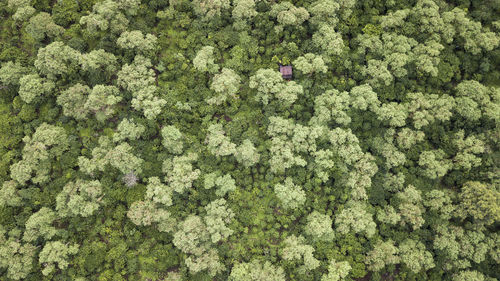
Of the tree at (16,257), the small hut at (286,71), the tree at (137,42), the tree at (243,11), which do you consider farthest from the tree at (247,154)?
the tree at (16,257)

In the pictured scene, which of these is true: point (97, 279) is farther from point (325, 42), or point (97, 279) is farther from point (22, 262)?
point (325, 42)

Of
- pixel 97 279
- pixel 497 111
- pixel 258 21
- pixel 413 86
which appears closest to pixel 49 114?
pixel 97 279

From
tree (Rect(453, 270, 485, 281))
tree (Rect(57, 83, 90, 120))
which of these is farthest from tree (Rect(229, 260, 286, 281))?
tree (Rect(57, 83, 90, 120))

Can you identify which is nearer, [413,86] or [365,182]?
[365,182]

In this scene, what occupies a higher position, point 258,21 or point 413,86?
point 258,21

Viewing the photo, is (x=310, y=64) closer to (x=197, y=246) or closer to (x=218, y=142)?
(x=218, y=142)
